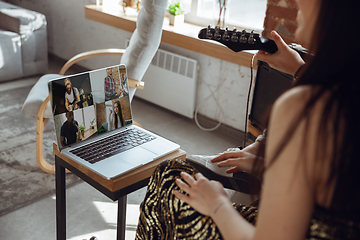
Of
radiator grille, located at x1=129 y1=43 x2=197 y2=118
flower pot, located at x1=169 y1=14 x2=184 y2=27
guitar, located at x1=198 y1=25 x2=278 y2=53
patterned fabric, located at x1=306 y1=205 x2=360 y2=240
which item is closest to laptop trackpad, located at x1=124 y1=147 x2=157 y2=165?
guitar, located at x1=198 y1=25 x2=278 y2=53

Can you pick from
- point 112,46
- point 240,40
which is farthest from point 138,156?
point 112,46

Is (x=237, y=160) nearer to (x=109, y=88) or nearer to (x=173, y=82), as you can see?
(x=109, y=88)

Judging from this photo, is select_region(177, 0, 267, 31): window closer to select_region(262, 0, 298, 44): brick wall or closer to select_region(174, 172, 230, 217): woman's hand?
select_region(262, 0, 298, 44): brick wall

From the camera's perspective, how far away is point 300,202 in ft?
1.90

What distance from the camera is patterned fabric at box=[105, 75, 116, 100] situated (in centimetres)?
127

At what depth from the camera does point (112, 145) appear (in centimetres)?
121

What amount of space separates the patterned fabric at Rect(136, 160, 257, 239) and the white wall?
1.77 metres

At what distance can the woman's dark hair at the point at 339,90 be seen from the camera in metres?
0.54

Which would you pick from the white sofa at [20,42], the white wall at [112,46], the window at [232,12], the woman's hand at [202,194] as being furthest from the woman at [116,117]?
the white sofa at [20,42]

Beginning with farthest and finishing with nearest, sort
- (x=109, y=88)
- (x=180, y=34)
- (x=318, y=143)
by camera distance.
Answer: (x=180, y=34)
(x=109, y=88)
(x=318, y=143)

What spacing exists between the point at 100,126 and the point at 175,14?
6.48 feet

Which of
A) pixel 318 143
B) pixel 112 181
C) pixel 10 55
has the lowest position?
pixel 10 55

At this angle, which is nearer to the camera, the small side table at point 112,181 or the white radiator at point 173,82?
the small side table at point 112,181

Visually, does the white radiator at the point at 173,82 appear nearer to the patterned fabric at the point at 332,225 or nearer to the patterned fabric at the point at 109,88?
the patterned fabric at the point at 109,88
